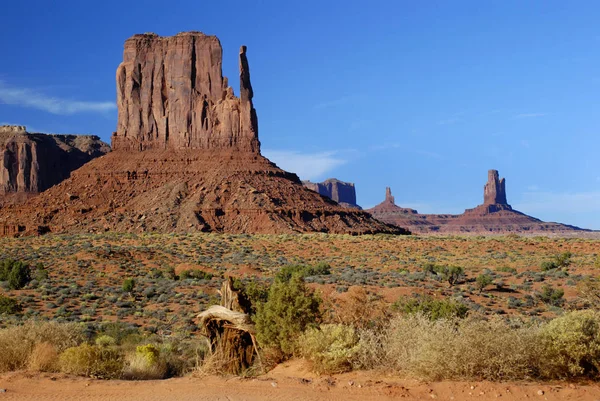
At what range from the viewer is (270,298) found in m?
14.3

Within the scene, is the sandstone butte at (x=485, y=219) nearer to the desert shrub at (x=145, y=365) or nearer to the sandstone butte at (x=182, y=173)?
the sandstone butte at (x=182, y=173)

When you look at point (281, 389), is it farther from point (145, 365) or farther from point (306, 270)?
point (306, 270)

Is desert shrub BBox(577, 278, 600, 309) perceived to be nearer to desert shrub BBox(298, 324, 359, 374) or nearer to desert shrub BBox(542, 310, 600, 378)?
desert shrub BBox(542, 310, 600, 378)

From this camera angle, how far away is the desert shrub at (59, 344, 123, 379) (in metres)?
12.0

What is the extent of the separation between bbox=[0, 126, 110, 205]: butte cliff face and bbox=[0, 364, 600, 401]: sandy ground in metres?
111

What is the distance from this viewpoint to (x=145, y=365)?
13039 mm

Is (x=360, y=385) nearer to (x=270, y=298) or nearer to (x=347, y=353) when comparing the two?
(x=347, y=353)

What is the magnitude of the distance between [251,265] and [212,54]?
5116cm

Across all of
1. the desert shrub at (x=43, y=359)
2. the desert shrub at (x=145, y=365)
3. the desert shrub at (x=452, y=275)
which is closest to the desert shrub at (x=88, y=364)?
the desert shrub at (x=43, y=359)

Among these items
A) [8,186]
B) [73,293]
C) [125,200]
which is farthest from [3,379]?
[8,186]

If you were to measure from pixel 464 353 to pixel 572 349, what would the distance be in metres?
1.81

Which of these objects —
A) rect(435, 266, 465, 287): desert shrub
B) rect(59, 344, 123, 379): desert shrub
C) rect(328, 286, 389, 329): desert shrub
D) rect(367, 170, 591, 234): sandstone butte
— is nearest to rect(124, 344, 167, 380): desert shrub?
rect(59, 344, 123, 379): desert shrub

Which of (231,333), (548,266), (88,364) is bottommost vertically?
(88,364)

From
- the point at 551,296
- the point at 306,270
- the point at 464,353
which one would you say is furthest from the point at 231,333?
the point at 306,270
